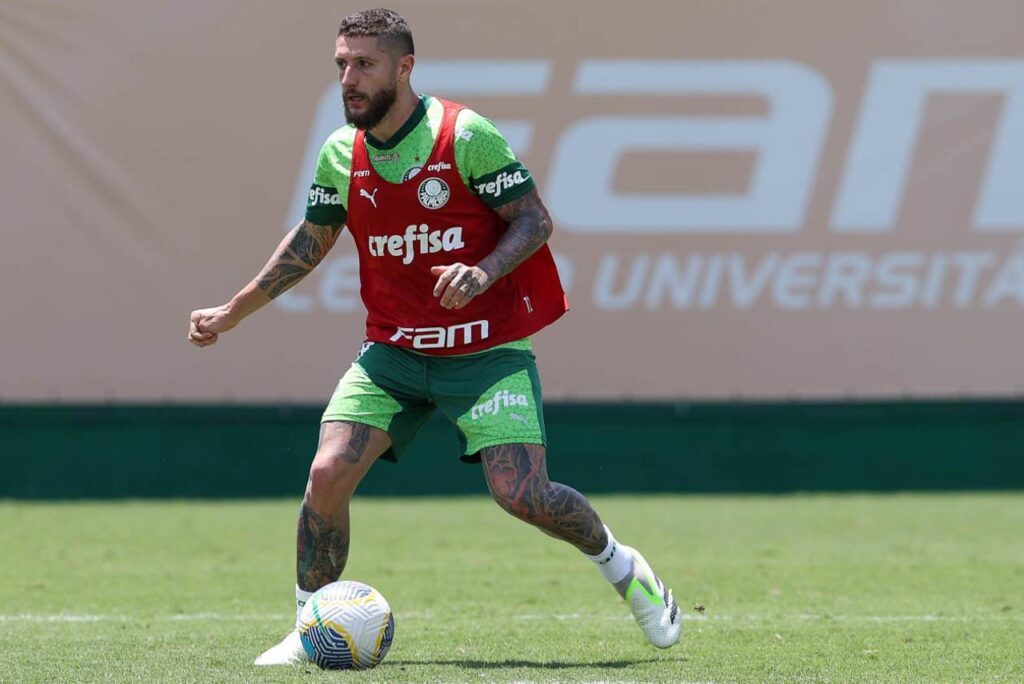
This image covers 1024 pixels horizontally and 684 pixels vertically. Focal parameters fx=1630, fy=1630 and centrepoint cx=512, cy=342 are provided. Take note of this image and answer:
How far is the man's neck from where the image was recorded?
594 cm

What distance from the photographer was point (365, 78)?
19.1 ft

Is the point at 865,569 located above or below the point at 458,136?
below

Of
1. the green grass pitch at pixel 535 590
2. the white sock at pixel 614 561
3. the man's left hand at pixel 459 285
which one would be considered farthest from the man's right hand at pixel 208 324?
the white sock at pixel 614 561

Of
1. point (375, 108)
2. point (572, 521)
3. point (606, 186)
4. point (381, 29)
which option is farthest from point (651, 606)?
point (606, 186)

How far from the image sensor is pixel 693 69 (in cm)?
1265

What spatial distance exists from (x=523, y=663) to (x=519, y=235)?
1536mm

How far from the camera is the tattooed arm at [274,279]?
6238mm

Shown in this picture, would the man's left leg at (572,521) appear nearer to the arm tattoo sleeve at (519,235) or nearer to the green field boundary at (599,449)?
the arm tattoo sleeve at (519,235)

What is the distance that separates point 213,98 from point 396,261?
6.83 meters

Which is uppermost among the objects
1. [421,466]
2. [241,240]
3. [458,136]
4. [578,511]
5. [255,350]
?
[458,136]

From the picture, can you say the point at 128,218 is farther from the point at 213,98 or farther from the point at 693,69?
the point at 693,69

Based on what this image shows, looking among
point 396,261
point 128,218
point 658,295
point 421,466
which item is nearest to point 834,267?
point 658,295

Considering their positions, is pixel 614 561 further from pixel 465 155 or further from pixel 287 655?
pixel 465 155

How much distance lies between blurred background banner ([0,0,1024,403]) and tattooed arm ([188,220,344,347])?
6.09 metres
